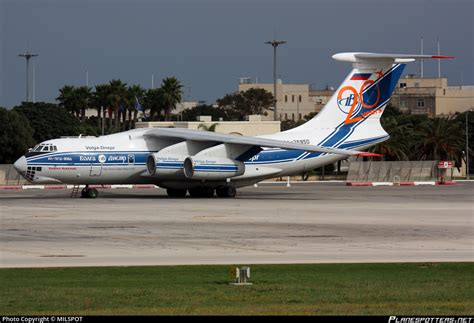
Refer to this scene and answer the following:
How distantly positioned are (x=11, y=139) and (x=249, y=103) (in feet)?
246

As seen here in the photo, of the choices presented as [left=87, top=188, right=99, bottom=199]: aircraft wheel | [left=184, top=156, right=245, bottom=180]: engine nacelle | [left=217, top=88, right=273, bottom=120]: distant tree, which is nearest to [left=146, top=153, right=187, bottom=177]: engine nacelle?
[left=184, top=156, right=245, bottom=180]: engine nacelle

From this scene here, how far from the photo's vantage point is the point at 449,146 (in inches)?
3398

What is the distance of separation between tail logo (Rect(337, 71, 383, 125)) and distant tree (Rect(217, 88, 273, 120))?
360 feet

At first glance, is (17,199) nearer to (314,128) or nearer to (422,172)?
(314,128)

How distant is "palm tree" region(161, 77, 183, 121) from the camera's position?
126 m

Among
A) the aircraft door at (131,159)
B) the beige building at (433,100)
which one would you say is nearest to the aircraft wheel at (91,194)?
the aircraft door at (131,159)

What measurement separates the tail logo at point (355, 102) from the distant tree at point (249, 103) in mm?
109706

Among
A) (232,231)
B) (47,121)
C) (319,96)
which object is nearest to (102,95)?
(47,121)

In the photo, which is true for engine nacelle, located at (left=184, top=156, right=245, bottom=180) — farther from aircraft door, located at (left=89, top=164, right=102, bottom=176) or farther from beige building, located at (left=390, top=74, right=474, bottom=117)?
beige building, located at (left=390, top=74, right=474, bottom=117)

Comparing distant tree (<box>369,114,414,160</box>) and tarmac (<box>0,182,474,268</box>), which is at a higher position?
distant tree (<box>369,114,414,160</box>)

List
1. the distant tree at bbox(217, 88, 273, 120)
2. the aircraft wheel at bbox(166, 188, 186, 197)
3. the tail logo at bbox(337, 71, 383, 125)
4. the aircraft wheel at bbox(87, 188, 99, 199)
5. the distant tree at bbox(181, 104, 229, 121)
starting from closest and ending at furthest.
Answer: the aircraft wheel at bbox(87, 188, 99, 199)
the aircraft wheel at bbox(166, 188, 186, 197)
the tail logo at bbox(337, 71, 383, 125)
the distant tree at bbox(181, 104, 229, 121)
the distant tree at bbox(217, 88, 273, 120)

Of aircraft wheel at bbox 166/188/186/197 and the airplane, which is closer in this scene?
the airplane

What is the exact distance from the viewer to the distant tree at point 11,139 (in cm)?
9219

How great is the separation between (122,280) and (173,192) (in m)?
31.9
